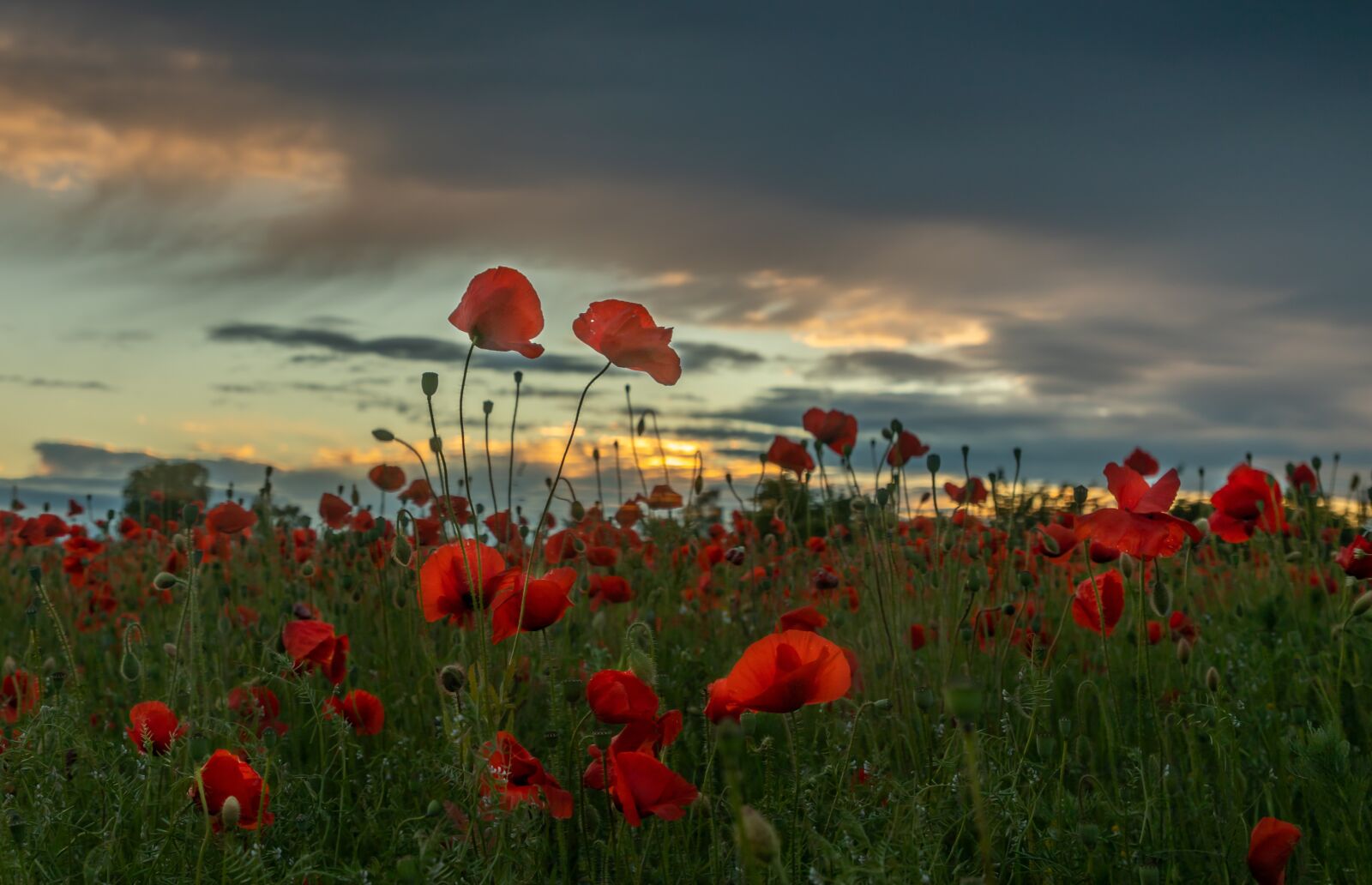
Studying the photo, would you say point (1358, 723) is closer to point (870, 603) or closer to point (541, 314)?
point (870, 603)

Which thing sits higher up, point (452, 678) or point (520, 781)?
point (452, 678)

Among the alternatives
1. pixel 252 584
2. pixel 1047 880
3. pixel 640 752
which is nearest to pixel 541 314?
pixel 640 752

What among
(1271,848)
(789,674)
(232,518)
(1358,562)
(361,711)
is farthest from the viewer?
(232,518)

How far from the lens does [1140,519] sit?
7.85 feet

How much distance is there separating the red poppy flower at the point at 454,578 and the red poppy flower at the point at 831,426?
1890mm

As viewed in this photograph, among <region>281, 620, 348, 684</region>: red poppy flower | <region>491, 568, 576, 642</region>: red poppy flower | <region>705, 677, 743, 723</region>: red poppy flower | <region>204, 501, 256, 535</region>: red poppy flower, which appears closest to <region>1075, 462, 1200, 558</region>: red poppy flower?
<region>705, 677, 743, 723</region>: red poppy flower

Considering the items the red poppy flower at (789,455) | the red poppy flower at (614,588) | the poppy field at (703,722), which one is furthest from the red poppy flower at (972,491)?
the red poppy flower at (614,588)

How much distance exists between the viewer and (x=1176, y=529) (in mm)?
2402

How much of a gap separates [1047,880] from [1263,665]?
203 cm

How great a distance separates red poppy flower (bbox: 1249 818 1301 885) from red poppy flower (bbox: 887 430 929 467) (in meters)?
1.94

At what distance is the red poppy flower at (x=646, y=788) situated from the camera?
200 cm

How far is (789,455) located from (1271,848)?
2534mm

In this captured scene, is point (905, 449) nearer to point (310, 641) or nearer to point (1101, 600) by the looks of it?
point (1101, 600)

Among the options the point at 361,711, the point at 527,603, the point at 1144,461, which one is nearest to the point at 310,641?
the point at 361,711
